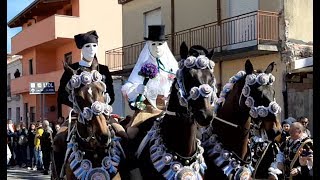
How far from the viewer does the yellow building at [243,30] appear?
1443cm

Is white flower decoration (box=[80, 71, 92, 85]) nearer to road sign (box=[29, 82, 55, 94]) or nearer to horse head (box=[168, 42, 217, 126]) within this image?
horse head (box=[168, 42, 217, 126])

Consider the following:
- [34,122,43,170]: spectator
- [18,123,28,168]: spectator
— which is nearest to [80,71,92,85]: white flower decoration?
[34,122,43,170]: spectator

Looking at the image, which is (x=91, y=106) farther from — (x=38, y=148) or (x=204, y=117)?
(x=38, y=148)

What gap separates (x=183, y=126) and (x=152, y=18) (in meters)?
15.5

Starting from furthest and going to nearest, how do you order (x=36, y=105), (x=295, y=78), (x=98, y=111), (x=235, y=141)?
(x=36, y=105) < (x=295, y=78) < (x=235, y=141) < (x=98, y=111)

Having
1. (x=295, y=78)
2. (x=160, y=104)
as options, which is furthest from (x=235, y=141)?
(x=295, y=78)

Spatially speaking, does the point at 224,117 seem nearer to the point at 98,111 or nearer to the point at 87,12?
the point at 98,111

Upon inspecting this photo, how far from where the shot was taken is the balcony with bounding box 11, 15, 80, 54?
27.7 m

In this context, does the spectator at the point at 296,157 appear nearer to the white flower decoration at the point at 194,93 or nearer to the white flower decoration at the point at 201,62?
the white flower decoration at the point at 201,62

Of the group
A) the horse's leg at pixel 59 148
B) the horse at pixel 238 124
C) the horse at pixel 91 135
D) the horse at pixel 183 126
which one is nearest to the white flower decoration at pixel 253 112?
the horse at pixel 238 124

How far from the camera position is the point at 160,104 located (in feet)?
21.8

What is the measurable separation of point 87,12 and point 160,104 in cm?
2284

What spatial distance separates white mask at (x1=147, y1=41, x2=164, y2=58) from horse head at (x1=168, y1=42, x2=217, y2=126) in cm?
137

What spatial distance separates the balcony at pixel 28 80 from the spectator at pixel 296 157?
73.2 feet
